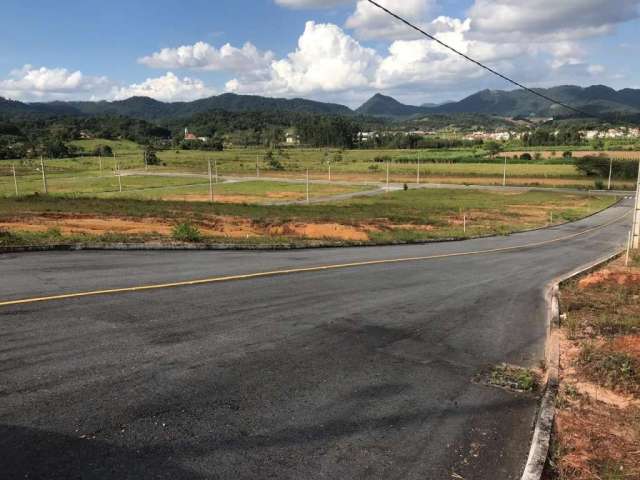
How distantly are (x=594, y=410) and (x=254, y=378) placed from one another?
422 centimetres

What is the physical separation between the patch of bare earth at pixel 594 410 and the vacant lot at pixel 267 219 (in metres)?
12.3

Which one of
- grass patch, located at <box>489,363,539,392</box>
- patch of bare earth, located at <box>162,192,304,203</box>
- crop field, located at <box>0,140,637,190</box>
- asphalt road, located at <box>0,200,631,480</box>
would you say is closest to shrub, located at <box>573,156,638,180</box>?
crop field, located at <box>0,140,637,190</box>

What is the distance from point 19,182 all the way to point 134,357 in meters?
72.4

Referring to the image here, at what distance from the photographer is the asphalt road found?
4637mm

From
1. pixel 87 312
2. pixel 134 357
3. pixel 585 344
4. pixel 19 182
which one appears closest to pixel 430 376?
pixel 585 344

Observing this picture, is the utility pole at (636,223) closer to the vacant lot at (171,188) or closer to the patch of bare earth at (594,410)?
the patch of bare earth at (594,410)

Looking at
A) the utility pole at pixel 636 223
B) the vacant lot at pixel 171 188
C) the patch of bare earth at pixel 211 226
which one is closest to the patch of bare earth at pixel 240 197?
the vacant lot at pixel 171 188

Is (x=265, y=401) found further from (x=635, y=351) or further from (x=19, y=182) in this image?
(x=19, y=182)

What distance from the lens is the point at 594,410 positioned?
19.5 ft

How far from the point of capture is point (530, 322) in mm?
10266

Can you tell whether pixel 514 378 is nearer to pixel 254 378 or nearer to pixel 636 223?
pixel 254 378

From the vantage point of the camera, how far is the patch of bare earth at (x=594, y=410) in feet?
15.6

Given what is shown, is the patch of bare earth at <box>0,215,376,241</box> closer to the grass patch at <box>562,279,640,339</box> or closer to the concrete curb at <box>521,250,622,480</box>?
the grass patch at <box>562,279,640,339</box>

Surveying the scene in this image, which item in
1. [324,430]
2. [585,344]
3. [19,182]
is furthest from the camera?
[19,182]
